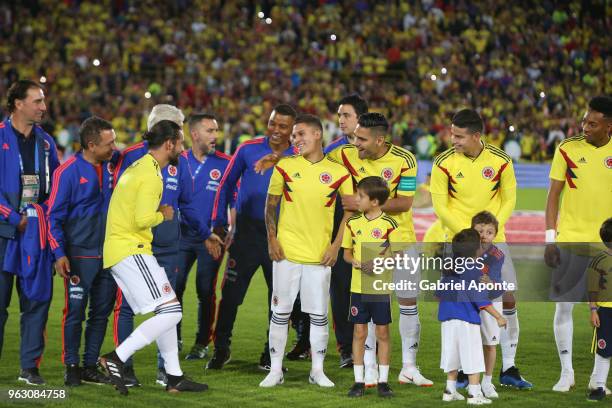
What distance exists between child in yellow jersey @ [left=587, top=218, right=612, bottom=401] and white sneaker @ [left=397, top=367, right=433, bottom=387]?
1297 mm

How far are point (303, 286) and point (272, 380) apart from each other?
0.80m

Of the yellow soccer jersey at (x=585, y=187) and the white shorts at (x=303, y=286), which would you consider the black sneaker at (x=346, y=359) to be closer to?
the white shorts at (x=303, y=286)

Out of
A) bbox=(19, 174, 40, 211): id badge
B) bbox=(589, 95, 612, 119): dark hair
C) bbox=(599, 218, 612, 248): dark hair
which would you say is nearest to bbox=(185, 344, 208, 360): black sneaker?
bbox=(19, 174, 40, 211): id badge

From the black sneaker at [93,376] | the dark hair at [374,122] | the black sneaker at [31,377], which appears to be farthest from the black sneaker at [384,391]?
the black sneaker at [31,377]

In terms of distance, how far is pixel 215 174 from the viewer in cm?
975

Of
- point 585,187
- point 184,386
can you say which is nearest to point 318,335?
point 184,386

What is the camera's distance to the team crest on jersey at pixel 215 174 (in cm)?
974

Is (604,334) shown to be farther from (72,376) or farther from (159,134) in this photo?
(72,376)

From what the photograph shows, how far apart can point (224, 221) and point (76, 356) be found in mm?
1948

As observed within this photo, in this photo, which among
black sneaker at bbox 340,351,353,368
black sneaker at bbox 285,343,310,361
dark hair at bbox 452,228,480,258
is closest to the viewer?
dark hair at bbox 452,228,480,258

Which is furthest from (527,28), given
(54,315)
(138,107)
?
(54,315)

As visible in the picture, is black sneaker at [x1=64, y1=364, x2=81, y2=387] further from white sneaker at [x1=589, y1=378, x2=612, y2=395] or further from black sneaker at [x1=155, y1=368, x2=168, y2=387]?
white sneaker at [x1=589, y1=378, x2=612, y2=395]

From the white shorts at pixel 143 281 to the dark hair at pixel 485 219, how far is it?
7.85ft

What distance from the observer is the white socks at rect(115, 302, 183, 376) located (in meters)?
7.60
